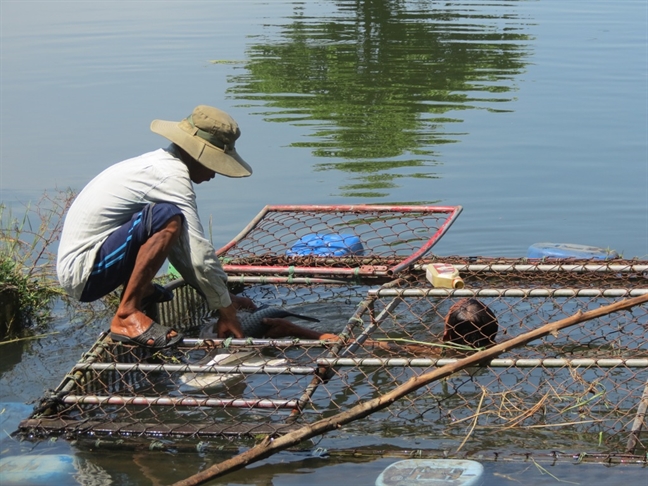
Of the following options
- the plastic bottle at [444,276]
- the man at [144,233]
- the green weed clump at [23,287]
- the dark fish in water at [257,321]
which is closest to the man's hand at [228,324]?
the man at [144,233]

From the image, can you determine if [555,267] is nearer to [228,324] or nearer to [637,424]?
[637,424]

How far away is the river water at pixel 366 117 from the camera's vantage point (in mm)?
8320

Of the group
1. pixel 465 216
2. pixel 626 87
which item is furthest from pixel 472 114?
pixel 465 216

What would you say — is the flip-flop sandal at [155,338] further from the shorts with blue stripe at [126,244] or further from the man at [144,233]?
the shorts with blue stripe at [126,244]

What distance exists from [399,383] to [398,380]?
0.26 feet

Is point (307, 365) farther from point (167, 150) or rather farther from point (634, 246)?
point (634, 246)

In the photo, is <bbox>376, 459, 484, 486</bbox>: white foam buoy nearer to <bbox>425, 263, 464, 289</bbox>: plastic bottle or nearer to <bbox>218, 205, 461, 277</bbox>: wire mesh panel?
<bbox>425, 263, 464, 289</bbox>: plastic bottle

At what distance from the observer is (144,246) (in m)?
5.13

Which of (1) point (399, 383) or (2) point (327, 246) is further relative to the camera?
(2) point (327, 246)

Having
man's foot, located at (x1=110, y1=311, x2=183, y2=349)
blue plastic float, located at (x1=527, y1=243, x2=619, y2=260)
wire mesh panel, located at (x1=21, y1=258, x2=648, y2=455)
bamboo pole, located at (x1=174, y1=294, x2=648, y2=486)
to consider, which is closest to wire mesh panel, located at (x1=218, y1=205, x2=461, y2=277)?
wire mesh panel, located at (x1=21, y1=258, x2=648, y2=455)

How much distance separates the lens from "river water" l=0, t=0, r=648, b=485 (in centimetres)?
832

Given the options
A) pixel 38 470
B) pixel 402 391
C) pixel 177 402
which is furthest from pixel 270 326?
pixel 402 391

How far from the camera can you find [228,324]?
5.47 metres

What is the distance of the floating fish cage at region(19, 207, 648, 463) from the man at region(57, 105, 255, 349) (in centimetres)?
26
